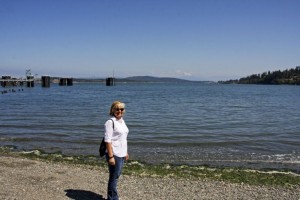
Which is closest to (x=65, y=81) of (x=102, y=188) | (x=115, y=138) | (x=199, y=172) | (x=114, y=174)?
(x=199, y=172)

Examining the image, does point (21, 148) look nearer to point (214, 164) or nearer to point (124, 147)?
point (214, 164)

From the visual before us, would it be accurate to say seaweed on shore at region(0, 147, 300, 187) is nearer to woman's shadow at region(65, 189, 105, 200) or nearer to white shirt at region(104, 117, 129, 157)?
woman's shadow at region(65, 189, 105, 200)

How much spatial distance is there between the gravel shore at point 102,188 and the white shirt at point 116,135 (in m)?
1.94

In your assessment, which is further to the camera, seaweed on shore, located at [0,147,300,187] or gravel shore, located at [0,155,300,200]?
seaweed on shore, located at [0,147,300,187]

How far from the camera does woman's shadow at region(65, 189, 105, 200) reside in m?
9.91

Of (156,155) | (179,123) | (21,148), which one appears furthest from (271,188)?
(179,123)

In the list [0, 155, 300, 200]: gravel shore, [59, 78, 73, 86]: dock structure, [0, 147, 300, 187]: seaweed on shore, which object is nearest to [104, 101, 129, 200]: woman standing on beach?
[0, 155, 300, 200]: gravel shore

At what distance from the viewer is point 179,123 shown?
31.5 metres

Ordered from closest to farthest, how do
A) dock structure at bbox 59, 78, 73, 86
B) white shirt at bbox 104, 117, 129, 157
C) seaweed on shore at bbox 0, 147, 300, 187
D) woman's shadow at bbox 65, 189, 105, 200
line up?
white shirt at bbox 104, 117, 129, 157, woman's shadow at bbox 65, 189, 105, 200, seaweed on shore at bbox 0, 147, 300, 187, dock structure at bbox 59, 78, 73, 86

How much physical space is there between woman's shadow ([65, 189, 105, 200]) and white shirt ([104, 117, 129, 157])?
191cm

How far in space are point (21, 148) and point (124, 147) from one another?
13.4 metres

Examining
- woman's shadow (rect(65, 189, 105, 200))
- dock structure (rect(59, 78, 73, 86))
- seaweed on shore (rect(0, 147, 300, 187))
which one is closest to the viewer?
woman's shadow (rect(65, 189, 105, 200))

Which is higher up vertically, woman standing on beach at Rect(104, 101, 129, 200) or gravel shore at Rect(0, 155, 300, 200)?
woman standing on beach at Rect(104, 101, 129, 200)

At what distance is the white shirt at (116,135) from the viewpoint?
8.40 meters
